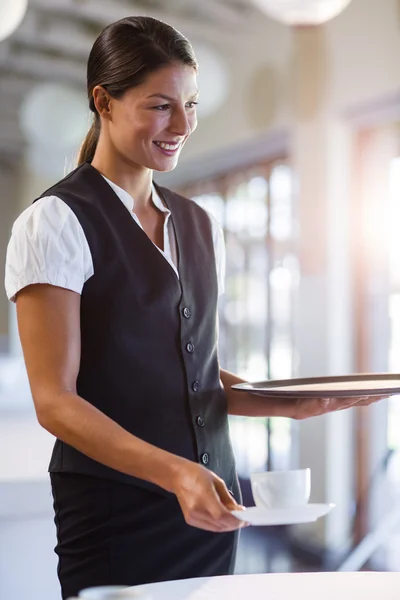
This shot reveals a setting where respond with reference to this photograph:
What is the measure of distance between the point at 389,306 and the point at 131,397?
342cm

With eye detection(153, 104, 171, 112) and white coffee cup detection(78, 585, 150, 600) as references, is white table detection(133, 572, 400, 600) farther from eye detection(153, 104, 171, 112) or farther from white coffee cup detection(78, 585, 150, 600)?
eye detection(153, 104, 171, 112)

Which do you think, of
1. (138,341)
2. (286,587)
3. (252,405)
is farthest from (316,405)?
(286,587)

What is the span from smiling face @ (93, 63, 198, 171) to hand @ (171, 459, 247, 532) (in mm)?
597

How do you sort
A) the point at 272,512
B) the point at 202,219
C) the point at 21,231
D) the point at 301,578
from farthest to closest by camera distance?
the point at 202,219 → the point at 21,231 → the point at 301,578 → the point at 272,512

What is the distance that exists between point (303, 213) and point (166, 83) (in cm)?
357

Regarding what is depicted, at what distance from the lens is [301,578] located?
4.11 feet

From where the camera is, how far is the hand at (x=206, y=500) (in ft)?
3.53

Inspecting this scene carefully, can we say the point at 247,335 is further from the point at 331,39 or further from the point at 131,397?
the point at 131,397

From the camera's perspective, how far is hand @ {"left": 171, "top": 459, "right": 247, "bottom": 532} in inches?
42.4

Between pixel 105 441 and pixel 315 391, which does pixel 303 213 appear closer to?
pixel 315 391

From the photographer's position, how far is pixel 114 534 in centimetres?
151

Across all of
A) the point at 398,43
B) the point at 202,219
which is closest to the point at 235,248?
the point at 398,43

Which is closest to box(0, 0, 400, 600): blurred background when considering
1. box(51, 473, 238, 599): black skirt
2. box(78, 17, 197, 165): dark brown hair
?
box(51, 473, 238, 599): black skirt

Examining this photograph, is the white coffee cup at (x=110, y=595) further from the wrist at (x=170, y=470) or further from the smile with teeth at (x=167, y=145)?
the smile with teeth at (x=167, y=145)
